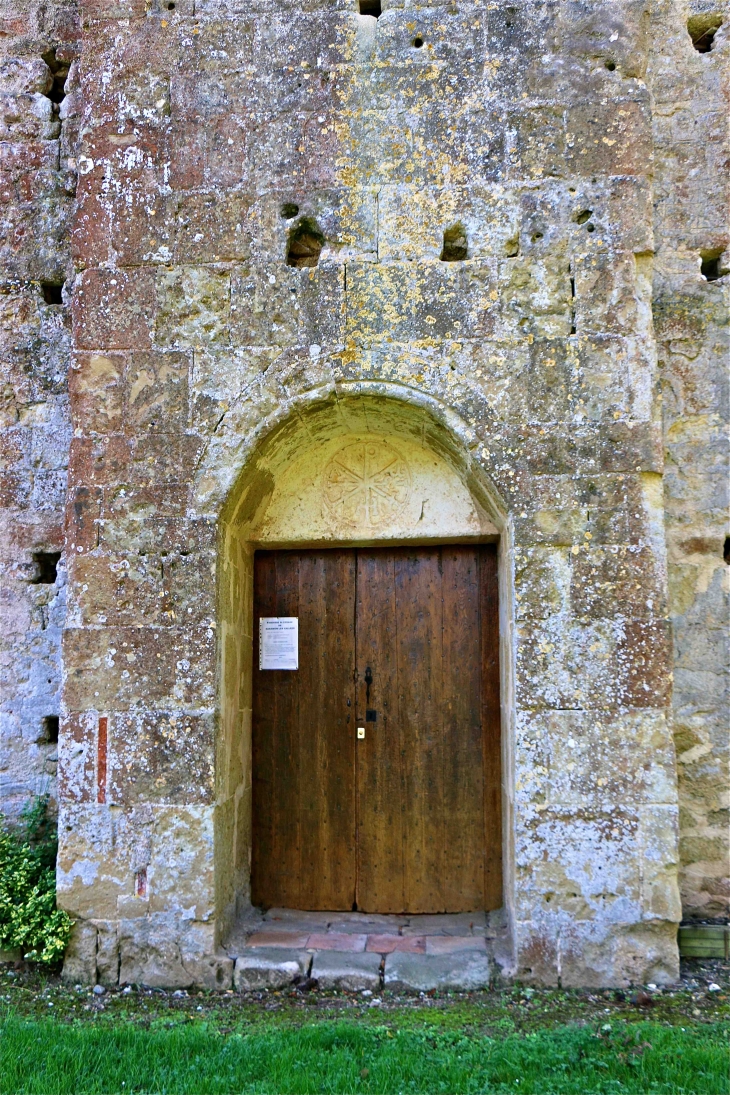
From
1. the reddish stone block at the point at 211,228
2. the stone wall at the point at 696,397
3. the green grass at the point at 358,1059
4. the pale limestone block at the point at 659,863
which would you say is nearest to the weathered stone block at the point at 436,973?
the green grass at the point at 358,1059

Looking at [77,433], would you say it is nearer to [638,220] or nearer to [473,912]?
[638,220]

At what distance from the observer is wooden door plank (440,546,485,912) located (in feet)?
13.8

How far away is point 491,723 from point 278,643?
125 cm

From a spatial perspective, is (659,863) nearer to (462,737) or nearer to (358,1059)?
(462,737)

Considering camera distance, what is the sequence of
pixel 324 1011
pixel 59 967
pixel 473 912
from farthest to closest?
pixel 473 912
pixel 59 967
pixel 324 1011

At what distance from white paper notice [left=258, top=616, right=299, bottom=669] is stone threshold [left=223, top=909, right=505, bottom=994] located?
1309 millimetres

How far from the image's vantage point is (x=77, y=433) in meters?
3.94

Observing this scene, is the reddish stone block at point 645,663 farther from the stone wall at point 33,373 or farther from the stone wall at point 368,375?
the stone wall at point 33,373

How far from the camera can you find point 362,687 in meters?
4.34

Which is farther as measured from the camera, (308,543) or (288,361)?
(308,543)

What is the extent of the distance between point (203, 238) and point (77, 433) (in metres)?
1.17

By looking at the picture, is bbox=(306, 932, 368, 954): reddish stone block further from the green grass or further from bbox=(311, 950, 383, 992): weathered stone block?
the green grass

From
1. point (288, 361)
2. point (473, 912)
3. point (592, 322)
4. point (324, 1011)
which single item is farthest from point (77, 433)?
point (473, 912)

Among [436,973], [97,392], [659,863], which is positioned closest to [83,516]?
[97,392]
